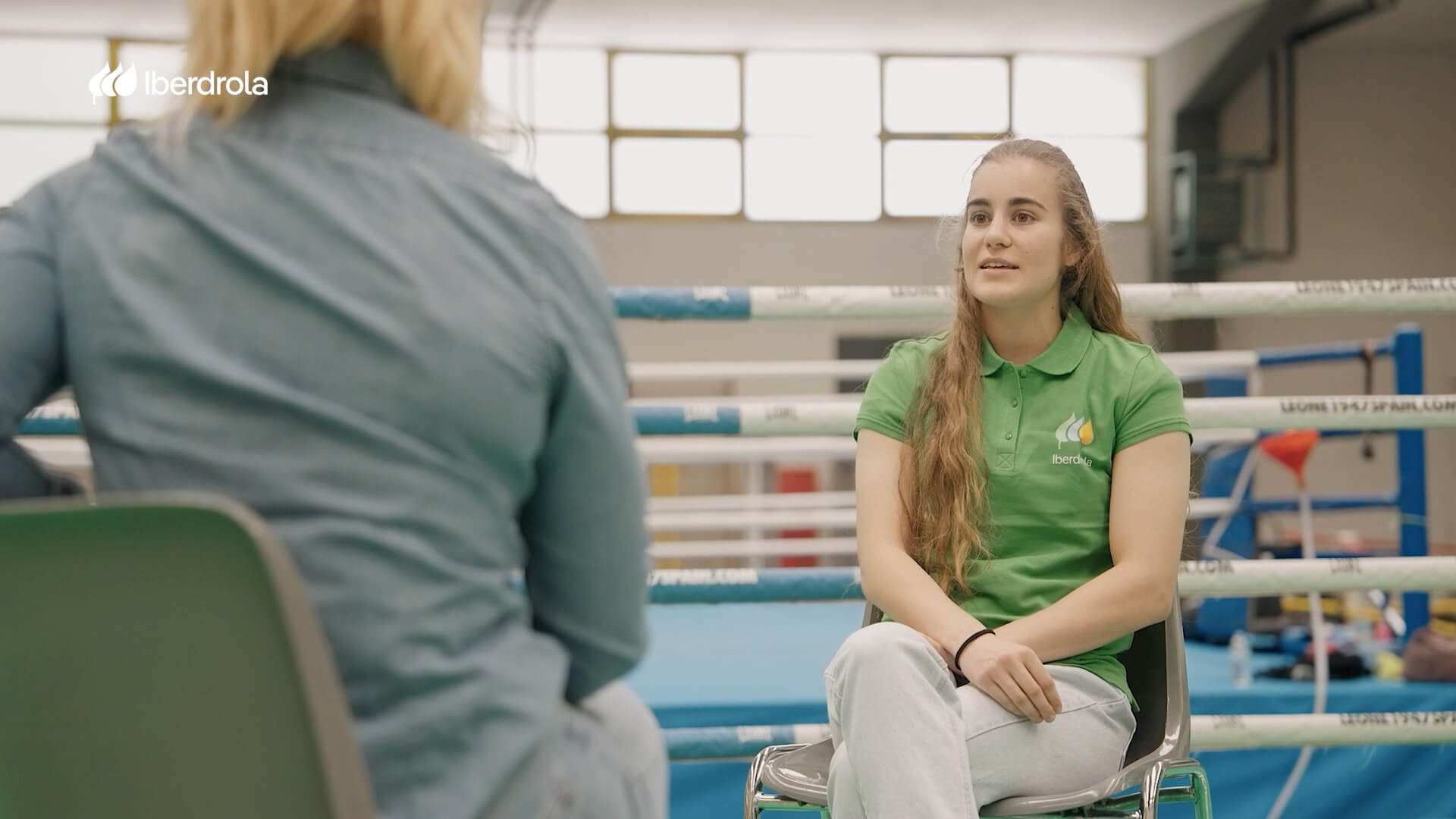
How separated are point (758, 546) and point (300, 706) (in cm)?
382

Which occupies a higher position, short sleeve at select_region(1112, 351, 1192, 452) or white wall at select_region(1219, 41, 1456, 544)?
white wall at select_region(1219, 41, 1456, 544)

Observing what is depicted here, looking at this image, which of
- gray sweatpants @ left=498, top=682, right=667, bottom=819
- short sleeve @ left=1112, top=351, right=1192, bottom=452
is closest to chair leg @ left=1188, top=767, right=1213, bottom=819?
short sleeve @ left=1112, top=351, right=1192, bottom=452

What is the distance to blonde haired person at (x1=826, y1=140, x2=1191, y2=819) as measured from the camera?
139cm

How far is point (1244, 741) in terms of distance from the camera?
6.57ft

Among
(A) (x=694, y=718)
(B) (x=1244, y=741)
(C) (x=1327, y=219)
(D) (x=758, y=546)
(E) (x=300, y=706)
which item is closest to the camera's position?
(E) (x=300, y=706)

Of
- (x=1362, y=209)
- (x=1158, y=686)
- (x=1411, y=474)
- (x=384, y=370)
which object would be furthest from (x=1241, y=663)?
(x=1362, y=209)

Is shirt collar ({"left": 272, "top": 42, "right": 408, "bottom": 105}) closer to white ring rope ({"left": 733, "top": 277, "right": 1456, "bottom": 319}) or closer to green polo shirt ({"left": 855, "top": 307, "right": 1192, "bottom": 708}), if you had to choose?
green polo shirt ({"left": 855, "top": 307, "right": 1192, "bottom": 708})

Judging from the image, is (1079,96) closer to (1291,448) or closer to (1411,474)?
(1291,448)

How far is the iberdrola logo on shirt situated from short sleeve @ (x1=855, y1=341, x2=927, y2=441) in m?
0.20

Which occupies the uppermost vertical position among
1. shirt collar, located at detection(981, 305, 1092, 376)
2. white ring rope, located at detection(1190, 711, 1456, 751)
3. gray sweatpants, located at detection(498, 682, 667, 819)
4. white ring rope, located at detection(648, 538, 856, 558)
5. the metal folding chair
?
shirt collar, located at detection(981, 305, 1092, 376)

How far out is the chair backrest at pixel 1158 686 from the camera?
59.5 inches

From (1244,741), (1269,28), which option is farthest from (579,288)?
(1269,28)

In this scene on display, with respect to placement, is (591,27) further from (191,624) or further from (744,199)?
(191,624)

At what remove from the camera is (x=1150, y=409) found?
1.58 meters
